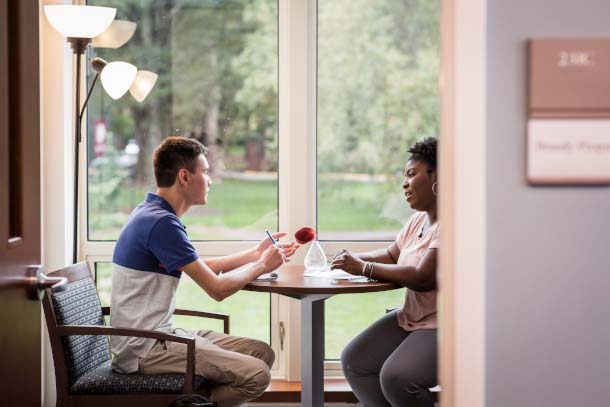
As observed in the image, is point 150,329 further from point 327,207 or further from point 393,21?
point 393,21

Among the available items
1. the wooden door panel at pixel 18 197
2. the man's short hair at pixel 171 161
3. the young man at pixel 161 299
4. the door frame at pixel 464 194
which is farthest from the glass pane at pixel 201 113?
the door frame at pixel 464 194

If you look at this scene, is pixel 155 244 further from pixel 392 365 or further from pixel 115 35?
pixel 115 35

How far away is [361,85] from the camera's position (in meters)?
4.04

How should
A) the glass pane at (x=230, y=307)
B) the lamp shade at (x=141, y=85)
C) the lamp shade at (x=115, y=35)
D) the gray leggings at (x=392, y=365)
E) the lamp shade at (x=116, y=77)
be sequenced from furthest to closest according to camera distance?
1. the glass pane at (x=230, y=307)
2. the lamp shade at (x=115, y=35)
3. the lamp shade at (x=141, y=85)
4. the lamp shade at (x=116, y=77)
5. the gray leggings at (x=392, y=365)

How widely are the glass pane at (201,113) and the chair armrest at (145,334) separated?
4.48 ft

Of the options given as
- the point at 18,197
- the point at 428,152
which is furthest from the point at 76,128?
the point at 18,197

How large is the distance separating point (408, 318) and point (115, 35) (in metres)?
1.92

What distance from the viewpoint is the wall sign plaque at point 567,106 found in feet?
5.18

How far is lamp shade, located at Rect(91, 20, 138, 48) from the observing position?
3814 millimetres

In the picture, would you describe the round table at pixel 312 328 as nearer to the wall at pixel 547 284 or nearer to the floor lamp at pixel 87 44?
the floor lamp at pixel 87 44

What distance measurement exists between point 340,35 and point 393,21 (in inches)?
10.7

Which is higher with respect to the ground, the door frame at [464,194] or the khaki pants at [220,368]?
the door frame at [464,194]

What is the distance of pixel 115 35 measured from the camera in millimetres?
3840

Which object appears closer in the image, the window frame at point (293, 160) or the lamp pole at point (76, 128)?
the lamp pole at point (76, 128)
